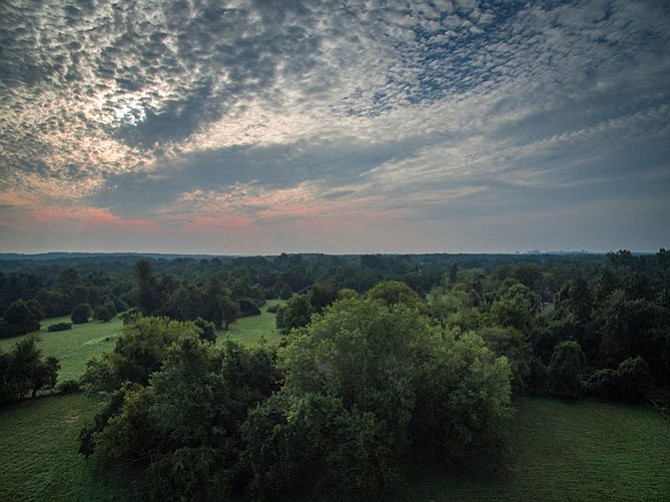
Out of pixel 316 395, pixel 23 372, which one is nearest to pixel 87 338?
pixel 23 372

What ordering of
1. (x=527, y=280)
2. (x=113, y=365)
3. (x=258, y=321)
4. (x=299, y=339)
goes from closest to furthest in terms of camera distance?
(x=299, y=339)
(x=113, y=365)
(x=258, y=321)
(x=527, y=280)

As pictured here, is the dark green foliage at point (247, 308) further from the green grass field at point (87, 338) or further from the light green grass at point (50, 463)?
the light green grass at point (50, 463)

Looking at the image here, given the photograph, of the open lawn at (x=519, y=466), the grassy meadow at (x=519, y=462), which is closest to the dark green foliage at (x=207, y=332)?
the grassy meadow at (x=519, y=462)

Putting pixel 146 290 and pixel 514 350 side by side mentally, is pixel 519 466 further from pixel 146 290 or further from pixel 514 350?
pixel 146 290

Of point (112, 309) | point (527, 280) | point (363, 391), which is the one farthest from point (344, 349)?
point (527, 280)

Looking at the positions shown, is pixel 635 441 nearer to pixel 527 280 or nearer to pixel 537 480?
pixel 537 480

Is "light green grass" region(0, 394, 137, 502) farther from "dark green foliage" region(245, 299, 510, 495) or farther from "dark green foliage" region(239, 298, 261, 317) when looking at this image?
"dark green foliage" region(239, 298, 261, 317)
